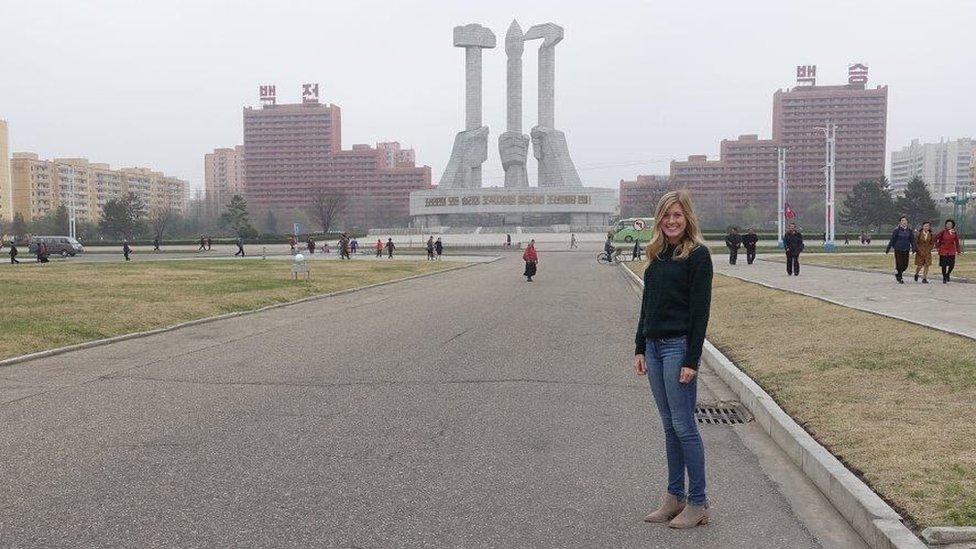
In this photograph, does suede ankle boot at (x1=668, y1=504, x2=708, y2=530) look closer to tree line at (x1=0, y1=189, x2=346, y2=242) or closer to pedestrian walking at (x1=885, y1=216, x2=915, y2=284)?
pedestrian walking at (x1=885, y1=216, x2=915, y2=284)

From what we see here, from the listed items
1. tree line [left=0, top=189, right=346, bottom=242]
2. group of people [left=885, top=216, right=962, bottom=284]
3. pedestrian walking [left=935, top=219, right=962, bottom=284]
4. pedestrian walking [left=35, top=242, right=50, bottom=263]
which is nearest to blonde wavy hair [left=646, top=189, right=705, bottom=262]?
group of people [left=885, top=216, right=962, bottom=284]

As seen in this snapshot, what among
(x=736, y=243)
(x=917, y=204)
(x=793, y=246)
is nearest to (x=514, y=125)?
(x=917, y=204)

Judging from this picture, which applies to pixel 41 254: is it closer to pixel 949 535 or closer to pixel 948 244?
pixel 948 244

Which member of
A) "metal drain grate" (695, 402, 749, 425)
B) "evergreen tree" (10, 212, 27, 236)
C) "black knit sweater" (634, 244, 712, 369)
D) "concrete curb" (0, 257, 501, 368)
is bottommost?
"metal drain grate" (695, 402, 749, 425)

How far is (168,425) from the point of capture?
19.8 feet

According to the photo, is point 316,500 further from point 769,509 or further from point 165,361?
point 165,361

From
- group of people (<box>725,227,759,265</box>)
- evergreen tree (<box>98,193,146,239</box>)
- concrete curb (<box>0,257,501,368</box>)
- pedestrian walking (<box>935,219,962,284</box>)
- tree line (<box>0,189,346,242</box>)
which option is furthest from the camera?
tree line (<box>0,189,346,242</box>)

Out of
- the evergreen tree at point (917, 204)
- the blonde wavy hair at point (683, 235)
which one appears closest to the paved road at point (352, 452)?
the blonde wavy hair at point (683, 235)

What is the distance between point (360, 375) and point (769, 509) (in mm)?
5128

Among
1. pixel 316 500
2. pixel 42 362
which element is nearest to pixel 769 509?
pixel 316 500

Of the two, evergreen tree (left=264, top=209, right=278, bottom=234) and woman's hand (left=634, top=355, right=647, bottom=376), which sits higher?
evergreen tree (left=264, top=209, right=278, bottom=234)

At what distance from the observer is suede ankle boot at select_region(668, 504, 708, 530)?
3963 mm

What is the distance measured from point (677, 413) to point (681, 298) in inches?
25.9

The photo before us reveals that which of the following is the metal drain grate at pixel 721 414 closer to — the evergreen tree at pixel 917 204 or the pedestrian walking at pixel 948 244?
the pedestrian walking at pixel 948 244
